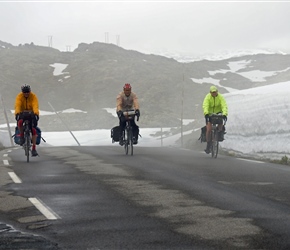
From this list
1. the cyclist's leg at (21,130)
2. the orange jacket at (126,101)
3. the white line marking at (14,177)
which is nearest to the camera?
the white line marking at (14,177)

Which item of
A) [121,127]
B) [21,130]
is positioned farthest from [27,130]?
[121,127]

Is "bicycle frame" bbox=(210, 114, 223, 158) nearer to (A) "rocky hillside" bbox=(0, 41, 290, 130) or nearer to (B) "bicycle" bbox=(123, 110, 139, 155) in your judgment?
(B) "bicycle" bbox=(123, 110, 139, 155)

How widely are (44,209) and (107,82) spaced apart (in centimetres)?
11490

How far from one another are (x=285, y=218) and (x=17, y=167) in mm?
8769

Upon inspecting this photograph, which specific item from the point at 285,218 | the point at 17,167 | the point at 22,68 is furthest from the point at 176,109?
the point at 285,218

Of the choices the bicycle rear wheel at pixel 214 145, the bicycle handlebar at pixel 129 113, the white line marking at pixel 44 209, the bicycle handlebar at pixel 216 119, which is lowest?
the white line marking at pixel 44 209

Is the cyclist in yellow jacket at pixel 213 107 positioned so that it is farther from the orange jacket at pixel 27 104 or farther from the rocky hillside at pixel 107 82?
the rocky hillside at pixel 107 82

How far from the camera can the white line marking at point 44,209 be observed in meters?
7.52

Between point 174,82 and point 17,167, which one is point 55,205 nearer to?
point 17,167

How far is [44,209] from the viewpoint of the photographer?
8.12 meters

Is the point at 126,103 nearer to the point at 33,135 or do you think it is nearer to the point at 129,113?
the point at 129,113

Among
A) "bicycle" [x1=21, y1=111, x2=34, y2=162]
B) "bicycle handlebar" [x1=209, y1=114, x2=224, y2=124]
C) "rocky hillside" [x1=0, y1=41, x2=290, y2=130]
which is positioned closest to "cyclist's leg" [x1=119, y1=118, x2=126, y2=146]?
"bicycle handlebar" [x1=209, y1=114, x2=224, y2=124]

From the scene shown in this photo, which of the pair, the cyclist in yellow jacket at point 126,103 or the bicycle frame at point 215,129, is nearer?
the bicycle frame at point 215,129

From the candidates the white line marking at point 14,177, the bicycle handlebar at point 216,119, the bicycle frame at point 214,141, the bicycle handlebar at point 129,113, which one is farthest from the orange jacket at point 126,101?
the white line marking at point 14,177
